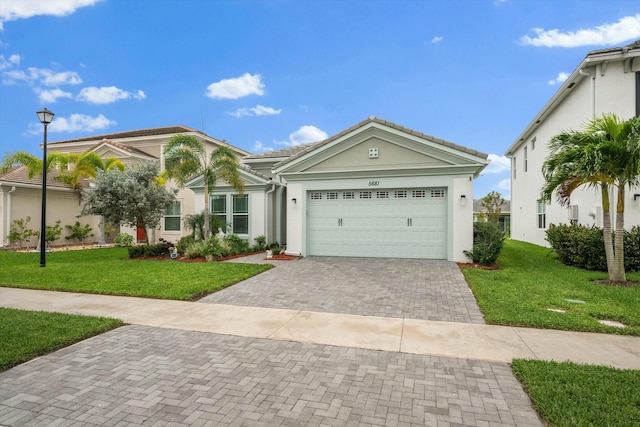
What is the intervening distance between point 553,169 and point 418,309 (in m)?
6.08

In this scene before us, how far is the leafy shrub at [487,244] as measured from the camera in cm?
1080

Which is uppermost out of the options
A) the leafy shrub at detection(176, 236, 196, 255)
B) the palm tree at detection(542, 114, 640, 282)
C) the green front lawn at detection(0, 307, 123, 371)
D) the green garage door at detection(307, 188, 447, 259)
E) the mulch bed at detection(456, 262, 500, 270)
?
the palm tree at detection(542, 114, 640, 282)

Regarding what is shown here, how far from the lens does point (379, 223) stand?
12688mm

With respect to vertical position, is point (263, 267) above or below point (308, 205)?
below

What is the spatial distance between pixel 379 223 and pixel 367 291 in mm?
5353

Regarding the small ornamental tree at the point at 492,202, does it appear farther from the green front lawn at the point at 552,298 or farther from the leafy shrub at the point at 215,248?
the leafy shrub at the point at 215,248

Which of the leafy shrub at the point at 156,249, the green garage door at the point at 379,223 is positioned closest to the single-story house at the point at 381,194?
the green garage door at the point at 379,223

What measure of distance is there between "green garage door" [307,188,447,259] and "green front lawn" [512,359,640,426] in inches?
331

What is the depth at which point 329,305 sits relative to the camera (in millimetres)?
6586

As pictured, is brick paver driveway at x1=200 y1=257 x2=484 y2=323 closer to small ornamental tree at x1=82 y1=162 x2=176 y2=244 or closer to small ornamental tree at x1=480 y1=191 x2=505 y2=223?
small ornamental tree at x1=82 y1=162 x2=176 y2=244

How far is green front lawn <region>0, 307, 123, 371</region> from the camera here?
4.27 m

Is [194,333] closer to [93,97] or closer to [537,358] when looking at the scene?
[537,358]

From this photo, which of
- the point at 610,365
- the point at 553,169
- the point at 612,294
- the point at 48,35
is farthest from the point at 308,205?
the point at 48,35

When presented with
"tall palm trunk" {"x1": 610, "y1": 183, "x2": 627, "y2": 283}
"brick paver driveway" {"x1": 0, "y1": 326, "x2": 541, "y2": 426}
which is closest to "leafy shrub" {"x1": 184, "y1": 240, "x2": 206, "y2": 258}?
"brick paver driveway" {"x1": 0, "y1": 326, "x2": 541, "y2": 426}
